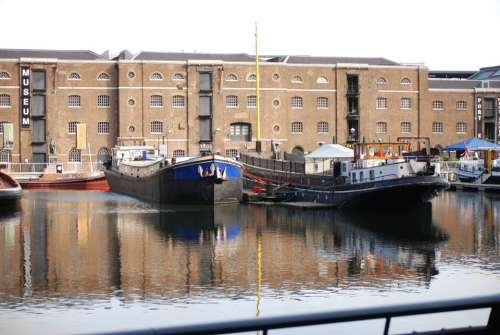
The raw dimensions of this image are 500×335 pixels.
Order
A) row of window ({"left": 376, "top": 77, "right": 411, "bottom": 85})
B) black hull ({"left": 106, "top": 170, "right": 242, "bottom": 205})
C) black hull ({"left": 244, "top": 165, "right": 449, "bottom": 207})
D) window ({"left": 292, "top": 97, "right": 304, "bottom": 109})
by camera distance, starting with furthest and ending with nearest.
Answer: row of window ({"left": 376, "top": 77, "right": 411, "bottom": 85}) < window ({"left": 292, "top": 97, "right": 304, "bottom": 109}) < black hull ({"left": 106, "top": 170, "right": 242, "bottom": 205}) < black hull ({"left": 244, "top": 165, "right": 449, "bottom": 207})

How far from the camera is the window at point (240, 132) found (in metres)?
86.7

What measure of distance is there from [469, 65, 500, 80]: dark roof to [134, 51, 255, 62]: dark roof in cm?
3259

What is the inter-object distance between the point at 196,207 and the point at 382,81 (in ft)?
157

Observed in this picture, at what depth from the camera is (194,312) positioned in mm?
18109

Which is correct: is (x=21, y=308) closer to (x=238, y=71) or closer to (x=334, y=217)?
(x=334, y=217)

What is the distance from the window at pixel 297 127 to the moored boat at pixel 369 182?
34.8 metres

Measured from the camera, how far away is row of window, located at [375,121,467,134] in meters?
90.9

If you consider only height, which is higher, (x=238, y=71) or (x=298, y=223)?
(x=238, y=71)

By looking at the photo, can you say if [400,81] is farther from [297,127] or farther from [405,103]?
[297,127]

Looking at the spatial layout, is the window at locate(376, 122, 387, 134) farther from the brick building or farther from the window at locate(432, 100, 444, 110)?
the window at locate(432, 100, 444, 110)

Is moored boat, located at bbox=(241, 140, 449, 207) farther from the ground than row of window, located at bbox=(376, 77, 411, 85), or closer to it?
closer to it

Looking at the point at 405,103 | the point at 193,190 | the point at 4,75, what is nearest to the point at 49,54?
the point at 4,75

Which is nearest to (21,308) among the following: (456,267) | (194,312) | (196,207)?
(194,312)

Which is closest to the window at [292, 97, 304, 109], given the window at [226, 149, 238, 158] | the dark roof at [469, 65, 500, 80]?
the window at [226, 149, 238, 158]
